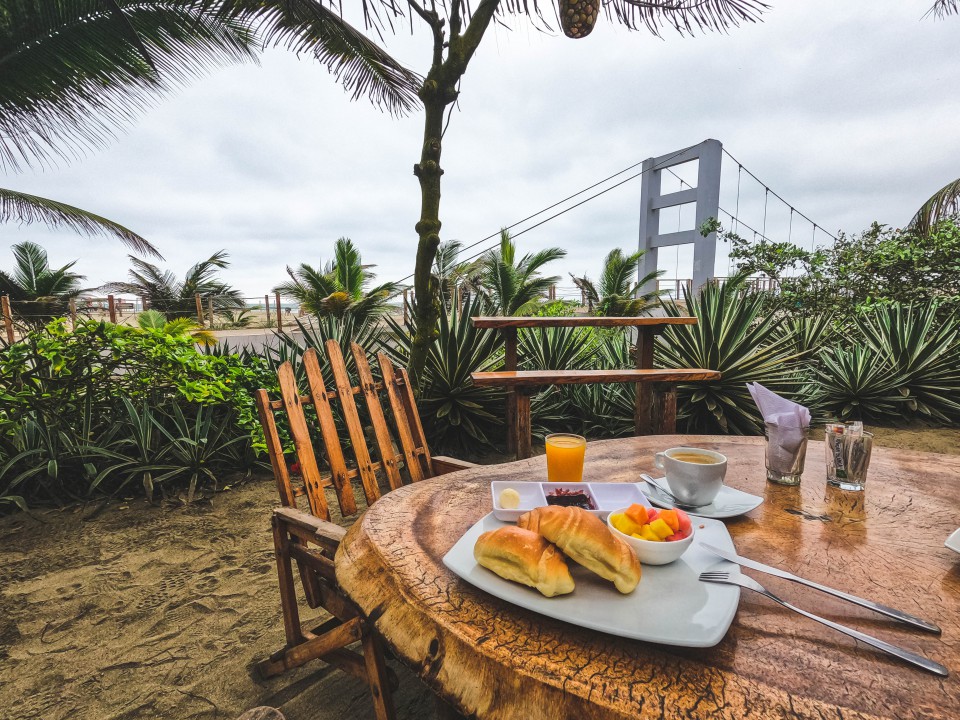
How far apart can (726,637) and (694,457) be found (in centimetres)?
49

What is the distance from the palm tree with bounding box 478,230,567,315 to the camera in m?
13.3

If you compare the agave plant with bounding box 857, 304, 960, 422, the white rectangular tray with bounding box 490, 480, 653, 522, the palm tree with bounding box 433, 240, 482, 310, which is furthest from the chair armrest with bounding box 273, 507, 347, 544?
the palm tree with bounding box 433, 240, 482, 310

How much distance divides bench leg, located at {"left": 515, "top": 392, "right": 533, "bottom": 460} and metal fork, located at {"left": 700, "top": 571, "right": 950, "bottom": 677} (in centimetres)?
237

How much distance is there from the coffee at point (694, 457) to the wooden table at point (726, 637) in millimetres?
127

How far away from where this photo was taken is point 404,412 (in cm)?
202

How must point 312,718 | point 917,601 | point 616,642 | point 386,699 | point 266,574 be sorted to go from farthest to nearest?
point 266,574, point 312,718, point 386,699, point 917,601, point 616,642

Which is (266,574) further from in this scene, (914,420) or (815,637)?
(914,420)

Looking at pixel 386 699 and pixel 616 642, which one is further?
pixel 386 699

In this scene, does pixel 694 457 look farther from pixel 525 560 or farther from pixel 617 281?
pixel 617 281

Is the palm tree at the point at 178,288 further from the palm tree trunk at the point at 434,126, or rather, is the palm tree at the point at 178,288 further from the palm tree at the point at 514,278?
the palm tree trunk at the point at 434,126

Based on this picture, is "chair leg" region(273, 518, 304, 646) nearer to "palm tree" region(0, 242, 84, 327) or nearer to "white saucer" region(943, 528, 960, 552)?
"white saucer" region(943, 528, 960, 552)

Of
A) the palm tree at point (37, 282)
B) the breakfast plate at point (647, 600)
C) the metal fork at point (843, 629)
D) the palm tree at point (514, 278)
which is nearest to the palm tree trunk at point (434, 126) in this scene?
the breakfast plate at point (647, 600)

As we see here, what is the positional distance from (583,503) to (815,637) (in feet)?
1.38

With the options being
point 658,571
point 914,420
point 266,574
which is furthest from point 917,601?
point 914,420
